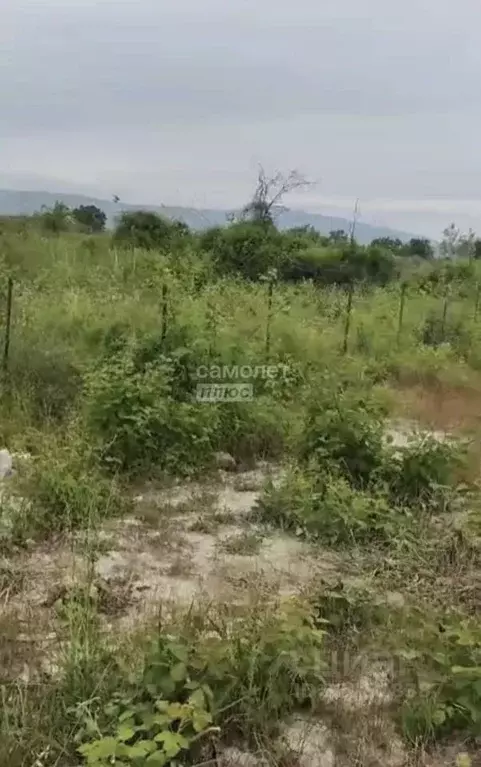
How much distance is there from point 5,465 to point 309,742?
6.75 feet

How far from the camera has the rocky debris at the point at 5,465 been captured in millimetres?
3537

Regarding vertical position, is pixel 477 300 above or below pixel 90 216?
below

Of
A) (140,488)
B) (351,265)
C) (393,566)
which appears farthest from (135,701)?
(351,265)

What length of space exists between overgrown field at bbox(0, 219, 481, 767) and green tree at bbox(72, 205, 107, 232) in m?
5.31

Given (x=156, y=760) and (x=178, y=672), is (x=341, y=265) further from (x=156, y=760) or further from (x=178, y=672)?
(x=156, y=760)

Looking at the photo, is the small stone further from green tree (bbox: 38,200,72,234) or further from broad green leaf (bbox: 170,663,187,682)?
green tree (bbox: 38,200,72,234)

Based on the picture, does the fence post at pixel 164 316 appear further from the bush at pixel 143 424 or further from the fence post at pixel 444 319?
the fence post at pixel 444 319

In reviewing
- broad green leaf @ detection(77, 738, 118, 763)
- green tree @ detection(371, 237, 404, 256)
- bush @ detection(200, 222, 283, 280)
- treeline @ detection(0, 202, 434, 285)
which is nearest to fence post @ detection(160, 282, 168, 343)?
broad green leaf @ detection(77, 738, 118, 763)

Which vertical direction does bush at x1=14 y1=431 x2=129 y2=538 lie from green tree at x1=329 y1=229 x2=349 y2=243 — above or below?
below

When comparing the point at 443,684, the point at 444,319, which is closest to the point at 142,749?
the point at 443,684

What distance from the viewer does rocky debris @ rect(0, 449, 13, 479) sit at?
3537mm

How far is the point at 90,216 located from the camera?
12055 mm

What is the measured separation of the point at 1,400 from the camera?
4309 millimetres

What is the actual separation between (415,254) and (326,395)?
10554 mm
